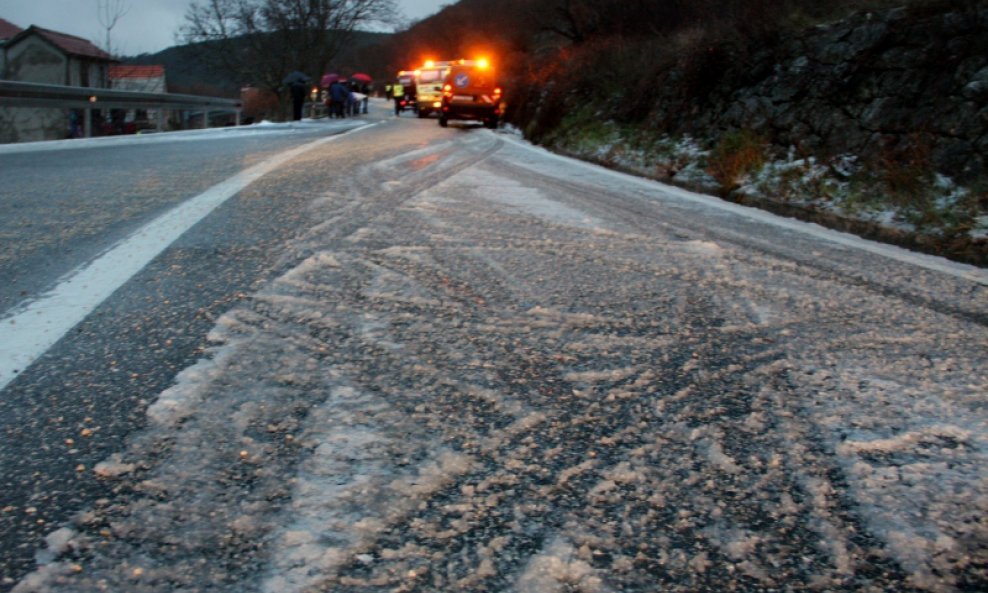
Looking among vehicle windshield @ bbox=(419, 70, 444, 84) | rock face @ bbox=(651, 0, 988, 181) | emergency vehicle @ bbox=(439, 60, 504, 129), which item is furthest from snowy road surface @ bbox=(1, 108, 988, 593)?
vehicle windshield @ bbox=(419, 70, 444, 84)

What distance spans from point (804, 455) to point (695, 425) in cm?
30

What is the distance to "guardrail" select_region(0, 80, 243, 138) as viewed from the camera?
35.1ft

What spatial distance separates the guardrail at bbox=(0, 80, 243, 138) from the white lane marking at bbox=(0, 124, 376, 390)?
7399mm

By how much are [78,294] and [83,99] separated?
11526 mm

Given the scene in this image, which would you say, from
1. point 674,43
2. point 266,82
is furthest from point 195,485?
point 266,82

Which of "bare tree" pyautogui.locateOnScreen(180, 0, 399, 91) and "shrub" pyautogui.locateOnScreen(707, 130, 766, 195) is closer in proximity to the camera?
"shrub" pyautogui.locateOnScreen(707, 130, 766, 195)

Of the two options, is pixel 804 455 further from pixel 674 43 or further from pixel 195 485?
pixel 674 43

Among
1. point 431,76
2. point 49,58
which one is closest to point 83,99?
point 431,76

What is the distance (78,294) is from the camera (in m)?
3.13

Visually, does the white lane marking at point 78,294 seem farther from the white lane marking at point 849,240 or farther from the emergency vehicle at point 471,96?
the emergency vehicle at point 471,96

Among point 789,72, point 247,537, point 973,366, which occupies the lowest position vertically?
point 247,537

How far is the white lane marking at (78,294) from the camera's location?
2465 mm

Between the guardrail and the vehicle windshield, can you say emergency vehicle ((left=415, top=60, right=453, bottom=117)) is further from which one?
the guardrail

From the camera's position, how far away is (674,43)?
13.8 m
